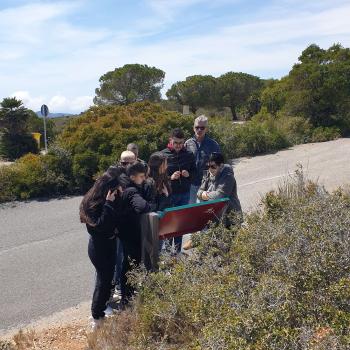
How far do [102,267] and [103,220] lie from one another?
1.70ft

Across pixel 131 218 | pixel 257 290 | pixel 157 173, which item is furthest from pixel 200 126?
pixel 257 290

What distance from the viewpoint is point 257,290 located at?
316 cm

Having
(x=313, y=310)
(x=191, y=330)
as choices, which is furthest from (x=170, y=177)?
(x=313, y=310)

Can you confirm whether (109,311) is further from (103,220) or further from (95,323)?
(103,220)

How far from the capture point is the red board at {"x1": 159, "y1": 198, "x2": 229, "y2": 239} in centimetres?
459

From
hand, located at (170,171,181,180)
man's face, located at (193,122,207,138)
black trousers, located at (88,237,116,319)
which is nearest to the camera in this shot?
black trousers, located at (88,237,116,319)

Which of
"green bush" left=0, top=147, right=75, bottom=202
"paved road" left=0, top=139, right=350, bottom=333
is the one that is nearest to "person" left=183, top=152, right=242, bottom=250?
"paved road" left=0, top=139, right=350, bottom=333

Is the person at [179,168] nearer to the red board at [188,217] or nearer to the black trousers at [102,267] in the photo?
the red board at [188,217]

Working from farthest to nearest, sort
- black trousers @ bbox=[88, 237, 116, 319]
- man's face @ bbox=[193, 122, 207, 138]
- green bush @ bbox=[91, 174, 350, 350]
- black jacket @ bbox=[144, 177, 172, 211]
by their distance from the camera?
man's face @ bbox=[193, 122, 207, 138] → black jacket @ bbox=[144, 177, 172, 211] → black trousers @ bbox=[88, 237, 116, 319] → green bush @ bbox=[91, 174, 350, 350]

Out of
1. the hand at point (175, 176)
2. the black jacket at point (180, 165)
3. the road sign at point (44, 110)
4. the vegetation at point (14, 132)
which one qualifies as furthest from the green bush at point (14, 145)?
the hand at point (175, 176)

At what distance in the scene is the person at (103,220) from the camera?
4.21m

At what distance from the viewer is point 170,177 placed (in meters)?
5.81

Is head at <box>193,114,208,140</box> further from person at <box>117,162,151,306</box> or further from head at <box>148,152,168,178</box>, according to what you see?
person at <box>117,162,151,306</box>

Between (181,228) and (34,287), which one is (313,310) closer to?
(181,228)
